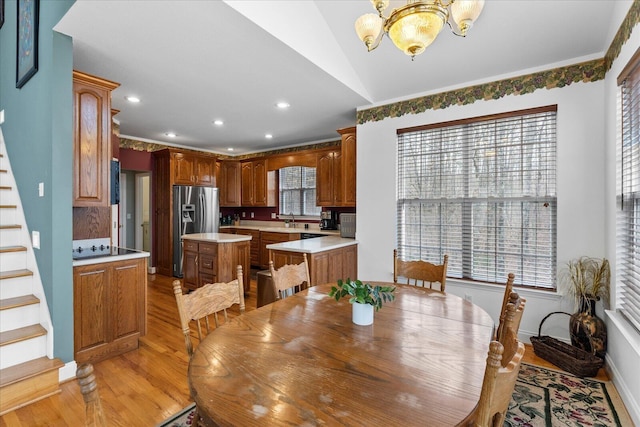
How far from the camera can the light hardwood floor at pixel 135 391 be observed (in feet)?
6.25

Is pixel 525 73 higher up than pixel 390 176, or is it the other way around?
pixel 525 73

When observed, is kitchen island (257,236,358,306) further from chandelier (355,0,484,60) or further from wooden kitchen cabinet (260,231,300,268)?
chandelier (355,0,484,60)

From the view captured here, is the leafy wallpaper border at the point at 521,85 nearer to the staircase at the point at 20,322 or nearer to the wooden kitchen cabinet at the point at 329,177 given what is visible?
the wooden kitchen cabinet at the point at 329,177

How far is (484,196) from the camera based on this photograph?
316 cm

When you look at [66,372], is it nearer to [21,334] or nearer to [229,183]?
[21,334]

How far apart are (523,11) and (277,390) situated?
310 centimetres

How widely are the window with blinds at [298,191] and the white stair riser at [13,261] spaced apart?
4.20 m

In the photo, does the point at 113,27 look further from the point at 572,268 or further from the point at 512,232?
the point at 572,268

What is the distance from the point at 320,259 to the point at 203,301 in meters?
1.90

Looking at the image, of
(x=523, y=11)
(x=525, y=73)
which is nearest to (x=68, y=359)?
(x=523, y=11)

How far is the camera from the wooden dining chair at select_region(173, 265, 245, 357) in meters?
1.42

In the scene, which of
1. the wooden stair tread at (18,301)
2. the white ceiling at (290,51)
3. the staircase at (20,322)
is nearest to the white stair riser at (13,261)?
the staircase at (20,322)

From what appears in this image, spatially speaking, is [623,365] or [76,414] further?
[623,365]

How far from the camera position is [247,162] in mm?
6621
